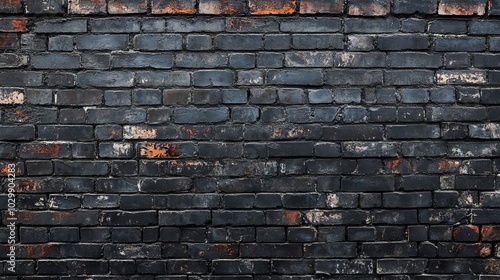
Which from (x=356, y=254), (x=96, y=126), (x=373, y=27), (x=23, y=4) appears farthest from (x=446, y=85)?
(x=23, y=4)

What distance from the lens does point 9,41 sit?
2.35 meters

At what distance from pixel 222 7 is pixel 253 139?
26.7 inches

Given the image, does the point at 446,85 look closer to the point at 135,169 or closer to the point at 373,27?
the point at 373,27

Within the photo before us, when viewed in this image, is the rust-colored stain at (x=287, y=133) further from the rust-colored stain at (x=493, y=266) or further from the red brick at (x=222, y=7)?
the rust-colored stain at (x=493, y=266)

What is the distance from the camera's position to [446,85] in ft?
7.79

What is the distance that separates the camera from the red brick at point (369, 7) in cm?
237

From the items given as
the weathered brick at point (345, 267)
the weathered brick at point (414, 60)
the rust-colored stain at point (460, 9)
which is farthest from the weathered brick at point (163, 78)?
the rust-colored stain at point (460, 9)

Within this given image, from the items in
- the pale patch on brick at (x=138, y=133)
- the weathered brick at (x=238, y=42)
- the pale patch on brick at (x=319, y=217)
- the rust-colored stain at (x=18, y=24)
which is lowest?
the pale patch on brick at (x=319, y=217)

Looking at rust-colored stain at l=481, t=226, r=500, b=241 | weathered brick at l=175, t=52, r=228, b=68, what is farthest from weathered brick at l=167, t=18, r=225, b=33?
rust-colored stain at l=481, t=226, r=500, b=241

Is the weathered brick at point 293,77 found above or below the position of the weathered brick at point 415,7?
below

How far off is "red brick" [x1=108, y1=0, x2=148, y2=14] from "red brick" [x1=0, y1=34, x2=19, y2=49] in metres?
0.49

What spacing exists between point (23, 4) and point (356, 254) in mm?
2083

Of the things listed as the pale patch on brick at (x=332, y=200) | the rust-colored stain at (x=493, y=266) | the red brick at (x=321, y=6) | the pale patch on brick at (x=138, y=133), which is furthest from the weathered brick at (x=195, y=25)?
the rust-colored stain at (x=493, y=266)

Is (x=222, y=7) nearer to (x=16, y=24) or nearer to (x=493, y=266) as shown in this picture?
(x=16, y=24)
